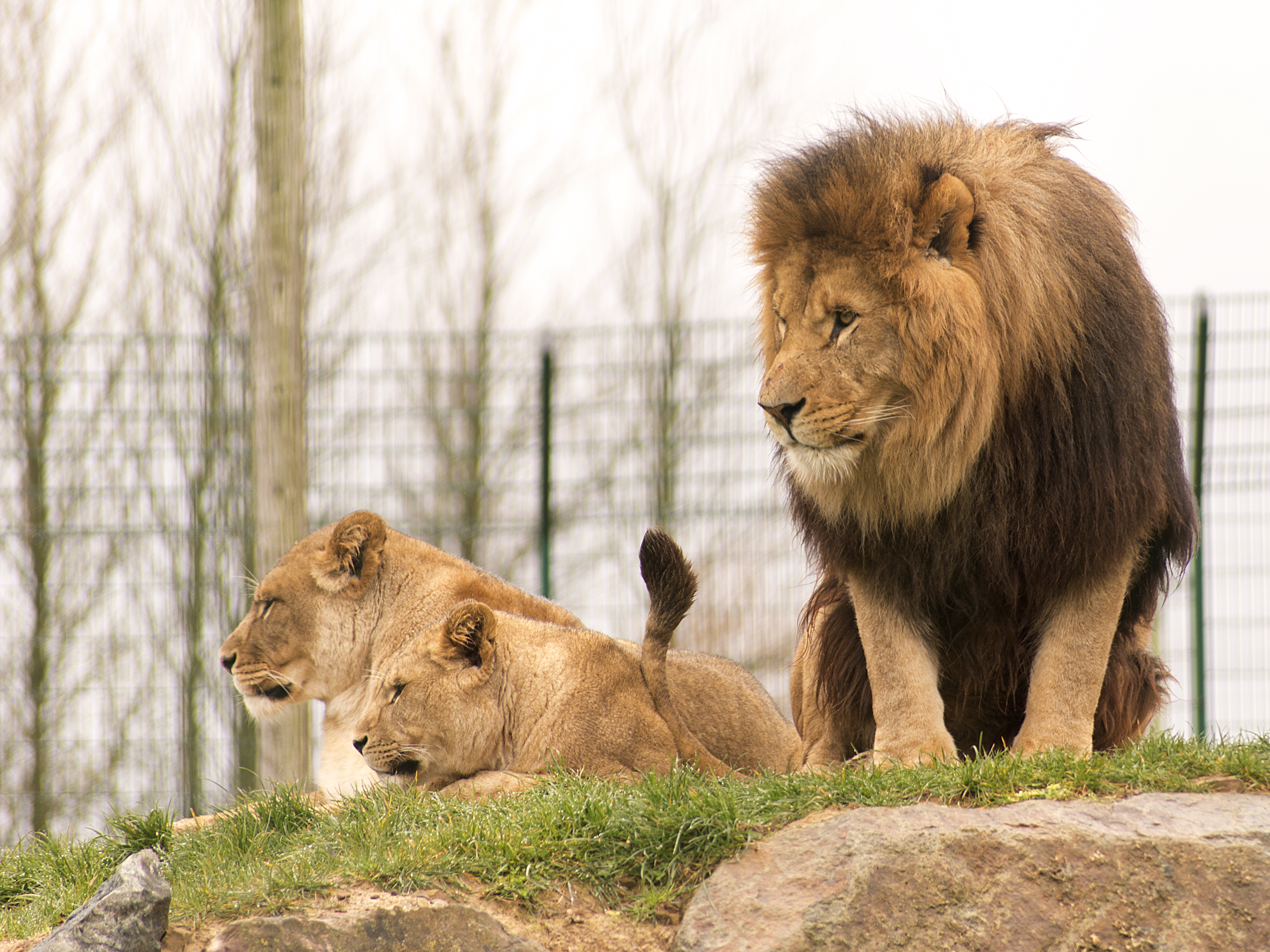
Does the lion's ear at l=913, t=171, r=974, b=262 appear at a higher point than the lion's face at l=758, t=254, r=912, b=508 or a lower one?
higher

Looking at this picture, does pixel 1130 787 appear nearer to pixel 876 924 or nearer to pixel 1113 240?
pixel 876 924

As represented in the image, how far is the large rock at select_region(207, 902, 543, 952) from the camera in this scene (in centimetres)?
362

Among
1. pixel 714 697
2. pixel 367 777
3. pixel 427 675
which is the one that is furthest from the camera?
pixel 714 697

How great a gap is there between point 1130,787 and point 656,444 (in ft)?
19.8

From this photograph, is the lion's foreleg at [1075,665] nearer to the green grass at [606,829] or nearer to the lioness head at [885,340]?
the green grass at [606,829]

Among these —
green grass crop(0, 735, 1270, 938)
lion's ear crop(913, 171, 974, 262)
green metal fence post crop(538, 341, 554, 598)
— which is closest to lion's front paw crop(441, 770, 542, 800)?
green grass crop(0, 735, 1270, 938)

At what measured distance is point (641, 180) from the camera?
48.2ft

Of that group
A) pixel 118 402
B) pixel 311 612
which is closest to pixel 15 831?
pixel 118 402

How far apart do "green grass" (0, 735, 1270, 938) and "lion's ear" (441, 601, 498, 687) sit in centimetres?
85

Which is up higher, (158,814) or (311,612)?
(311,612)

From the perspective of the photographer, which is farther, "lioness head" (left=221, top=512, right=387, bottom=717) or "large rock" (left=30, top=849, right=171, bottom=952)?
"lioness head" (left=221, top=512, right=387, bottom=717)

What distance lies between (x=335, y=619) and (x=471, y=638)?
1.10 m

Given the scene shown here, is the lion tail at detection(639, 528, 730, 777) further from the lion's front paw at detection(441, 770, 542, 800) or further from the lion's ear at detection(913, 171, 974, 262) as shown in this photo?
the lion's ear at detection(913, 171, 974, 262)

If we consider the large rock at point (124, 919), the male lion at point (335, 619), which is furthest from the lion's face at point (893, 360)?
the male lion at point (335, 619)
